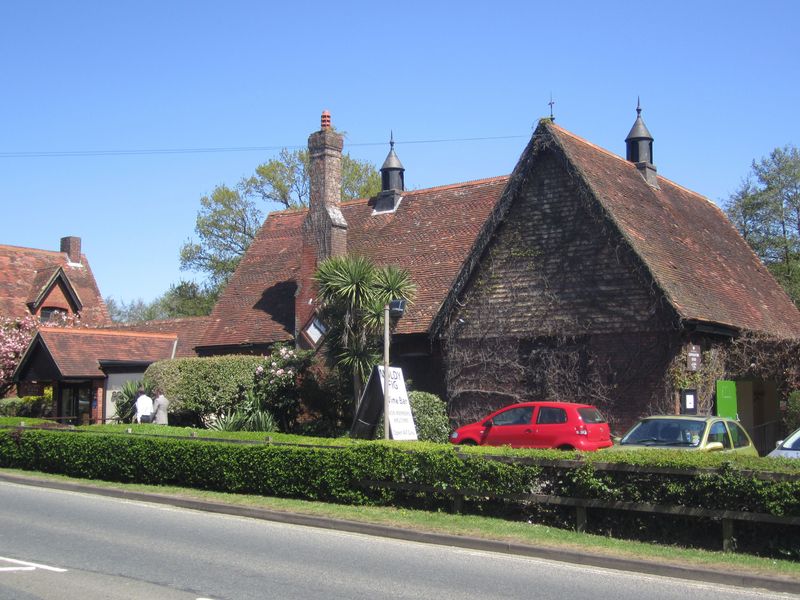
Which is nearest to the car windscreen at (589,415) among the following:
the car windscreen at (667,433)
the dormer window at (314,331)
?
the car windscreen at (667,433)

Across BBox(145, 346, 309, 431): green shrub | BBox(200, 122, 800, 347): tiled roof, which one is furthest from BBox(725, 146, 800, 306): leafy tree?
BBox(145, 346, 309, 431): green shrub

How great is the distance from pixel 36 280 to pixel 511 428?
1144 inches

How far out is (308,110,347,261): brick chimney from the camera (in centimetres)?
2655

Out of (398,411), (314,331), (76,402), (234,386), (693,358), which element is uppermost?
(314,331)

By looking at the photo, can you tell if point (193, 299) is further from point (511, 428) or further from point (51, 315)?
point (511, 428)

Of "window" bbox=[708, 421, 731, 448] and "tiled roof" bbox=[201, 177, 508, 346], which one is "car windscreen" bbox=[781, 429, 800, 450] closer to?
"window" bbox=[708, 421, 731, 448]

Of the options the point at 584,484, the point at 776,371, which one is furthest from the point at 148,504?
the point at 776,371

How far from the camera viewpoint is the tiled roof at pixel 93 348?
2848 centimetres

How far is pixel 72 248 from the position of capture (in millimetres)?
43750

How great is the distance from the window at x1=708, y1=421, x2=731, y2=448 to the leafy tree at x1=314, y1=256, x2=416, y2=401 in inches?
345

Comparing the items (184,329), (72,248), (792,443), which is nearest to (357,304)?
(792,443)

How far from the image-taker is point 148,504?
1480 centimetres

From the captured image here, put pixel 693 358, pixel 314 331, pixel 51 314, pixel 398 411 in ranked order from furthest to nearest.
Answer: pixel 51 314 < pixel 314 331 < pixel 693 358 < pixel 398 411

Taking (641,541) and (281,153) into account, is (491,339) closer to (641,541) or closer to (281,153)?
(641,541)
